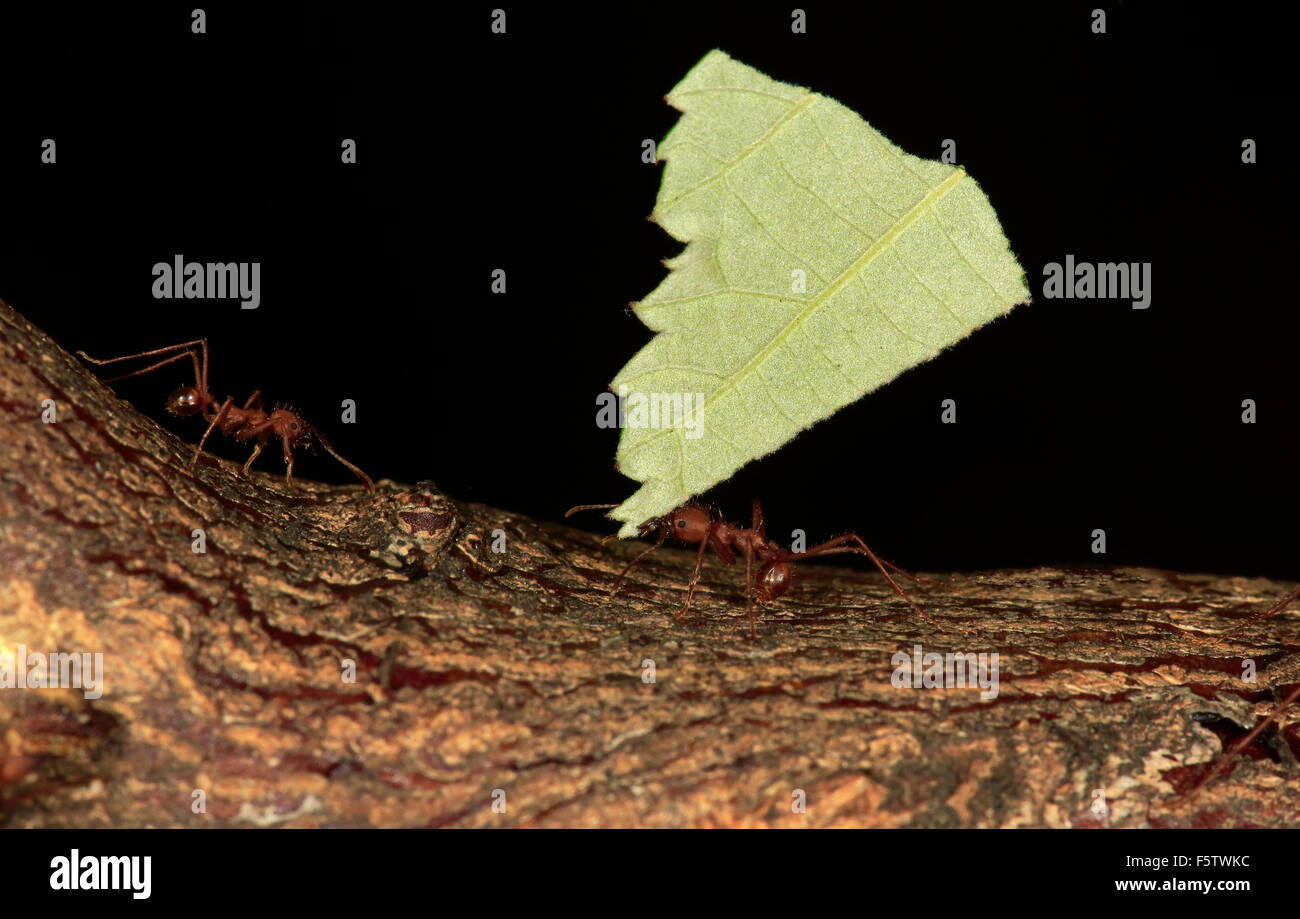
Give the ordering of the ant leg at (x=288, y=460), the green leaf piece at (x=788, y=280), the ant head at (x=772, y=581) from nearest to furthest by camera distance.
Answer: the green leaf piece at (x=788, y=280)
the ant head at (x=772, y=581)
the ant leg at (x=288, y=460)

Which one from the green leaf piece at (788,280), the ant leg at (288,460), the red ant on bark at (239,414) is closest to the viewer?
the green leaf piece at (788,280)

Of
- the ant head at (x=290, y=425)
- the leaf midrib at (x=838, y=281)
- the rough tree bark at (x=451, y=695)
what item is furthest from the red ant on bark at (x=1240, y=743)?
the ant head at (x=290, y=425)

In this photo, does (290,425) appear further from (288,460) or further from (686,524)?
(686,524)

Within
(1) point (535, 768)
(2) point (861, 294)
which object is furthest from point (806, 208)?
(1) point (535, 768)

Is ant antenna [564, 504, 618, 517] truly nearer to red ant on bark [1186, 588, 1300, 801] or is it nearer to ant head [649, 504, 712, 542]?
ant head [649, 504, 712, 542]

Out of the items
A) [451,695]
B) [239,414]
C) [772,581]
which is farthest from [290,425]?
[451,695]

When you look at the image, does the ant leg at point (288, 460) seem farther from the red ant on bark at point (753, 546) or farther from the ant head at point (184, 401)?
the red ant on bark at point (753, 546)
